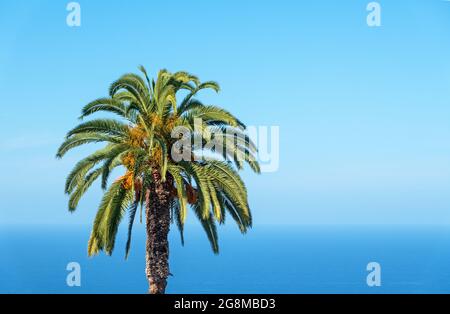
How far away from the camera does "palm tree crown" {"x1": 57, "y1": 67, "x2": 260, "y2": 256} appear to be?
893 inches

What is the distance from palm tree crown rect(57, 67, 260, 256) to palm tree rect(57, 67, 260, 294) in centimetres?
3

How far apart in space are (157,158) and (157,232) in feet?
8.28

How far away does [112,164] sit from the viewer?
22.1 meters

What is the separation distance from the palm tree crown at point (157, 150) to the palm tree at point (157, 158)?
3 centimetres

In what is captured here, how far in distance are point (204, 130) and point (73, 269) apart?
7063mm

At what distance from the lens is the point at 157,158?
75.6ft
